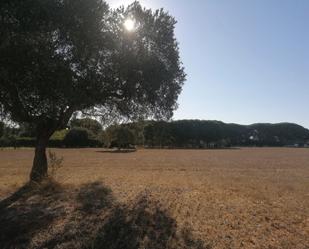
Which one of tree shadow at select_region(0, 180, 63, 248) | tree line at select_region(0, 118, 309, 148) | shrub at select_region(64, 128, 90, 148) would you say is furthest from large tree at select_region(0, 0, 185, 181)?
shrub at select_region(64, 128, 90, 148)

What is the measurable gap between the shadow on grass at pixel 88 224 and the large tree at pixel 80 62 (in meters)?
3.23

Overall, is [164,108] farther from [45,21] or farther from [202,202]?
[45,21]

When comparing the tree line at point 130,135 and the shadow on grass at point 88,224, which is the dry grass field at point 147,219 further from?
the tree line at point 130,135

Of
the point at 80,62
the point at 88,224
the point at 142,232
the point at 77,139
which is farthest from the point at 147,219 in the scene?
the point at 77,139

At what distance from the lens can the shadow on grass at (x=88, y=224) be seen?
955 cm

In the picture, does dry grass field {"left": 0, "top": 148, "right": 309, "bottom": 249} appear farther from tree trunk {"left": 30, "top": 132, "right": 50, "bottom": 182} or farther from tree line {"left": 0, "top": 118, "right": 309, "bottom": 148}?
tree line {"left": 0, "top": 118, "right": 309, "bottom": 148}

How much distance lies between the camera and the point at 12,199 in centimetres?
1487

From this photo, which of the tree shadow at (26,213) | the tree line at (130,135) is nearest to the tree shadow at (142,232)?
the tree shadow at (26,213)

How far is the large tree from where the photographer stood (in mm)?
11844

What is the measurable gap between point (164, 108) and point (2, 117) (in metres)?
7.48

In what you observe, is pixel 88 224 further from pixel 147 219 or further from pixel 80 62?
pixel 80 62

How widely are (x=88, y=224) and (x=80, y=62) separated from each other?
590 cm

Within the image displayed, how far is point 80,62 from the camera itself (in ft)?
46.6

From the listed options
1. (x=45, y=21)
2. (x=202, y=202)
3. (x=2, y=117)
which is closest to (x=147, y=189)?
(x=202, y=202)
